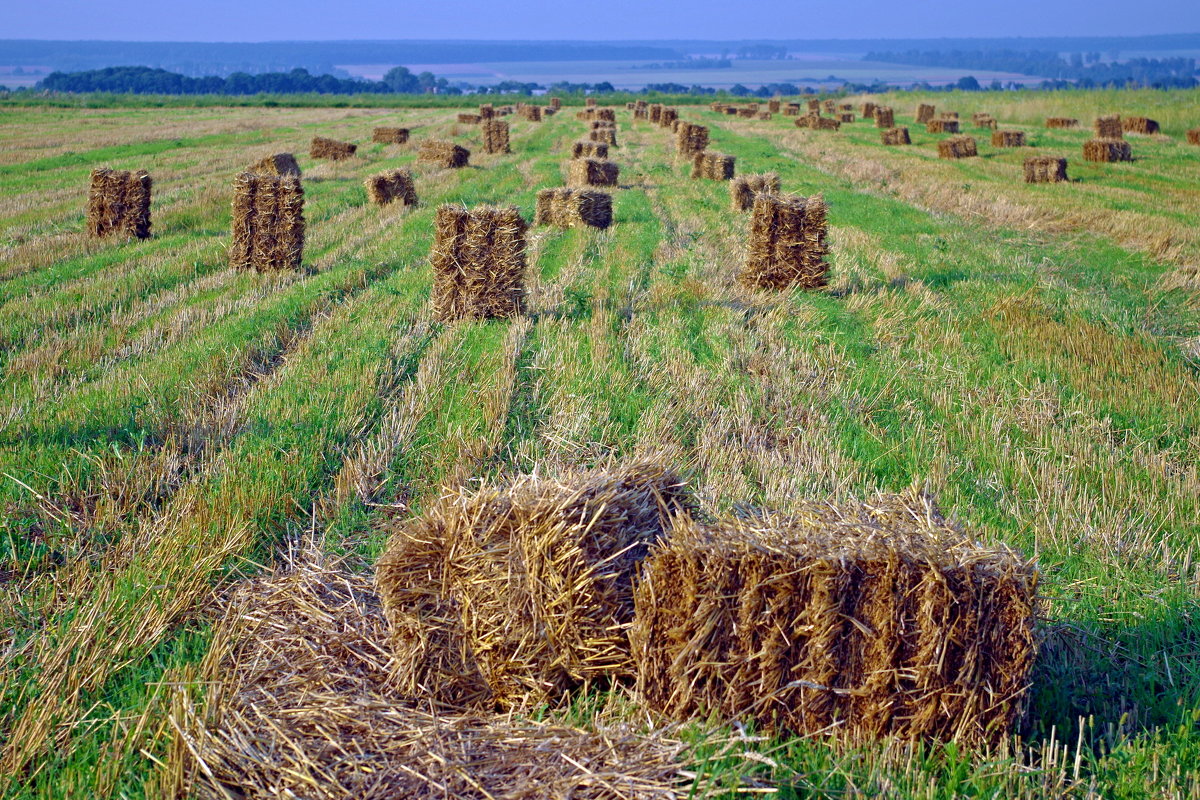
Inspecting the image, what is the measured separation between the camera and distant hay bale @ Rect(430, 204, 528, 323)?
1070cm

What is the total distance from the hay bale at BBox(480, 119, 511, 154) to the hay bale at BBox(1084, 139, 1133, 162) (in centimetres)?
1776

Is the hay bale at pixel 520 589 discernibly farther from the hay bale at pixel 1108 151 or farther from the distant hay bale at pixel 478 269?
the hay bale at pixel 1108 151

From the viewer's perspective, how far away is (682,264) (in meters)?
13.7

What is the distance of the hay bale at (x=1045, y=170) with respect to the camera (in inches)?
957

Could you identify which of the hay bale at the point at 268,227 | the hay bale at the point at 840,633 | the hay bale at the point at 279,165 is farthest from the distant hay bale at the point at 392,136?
the hay bale at the point at 840,633

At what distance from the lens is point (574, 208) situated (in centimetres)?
1692

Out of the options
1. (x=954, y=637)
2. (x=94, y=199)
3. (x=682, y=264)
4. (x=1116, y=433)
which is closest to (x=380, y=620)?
(x=954, y=637)

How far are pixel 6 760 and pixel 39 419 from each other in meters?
3.89

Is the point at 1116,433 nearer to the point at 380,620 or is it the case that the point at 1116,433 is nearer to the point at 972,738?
the point at 972,738

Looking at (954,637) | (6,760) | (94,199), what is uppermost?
(94,199)

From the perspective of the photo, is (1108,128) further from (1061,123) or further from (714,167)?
(714,167)

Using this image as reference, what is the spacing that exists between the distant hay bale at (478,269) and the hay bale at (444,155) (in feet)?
55.1

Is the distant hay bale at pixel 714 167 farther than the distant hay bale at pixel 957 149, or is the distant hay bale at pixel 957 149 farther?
the distant hay bale at pixel 957 149

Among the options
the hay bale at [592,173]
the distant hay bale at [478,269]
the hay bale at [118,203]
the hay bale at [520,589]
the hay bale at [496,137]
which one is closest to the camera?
the hay bale at [520,589]
